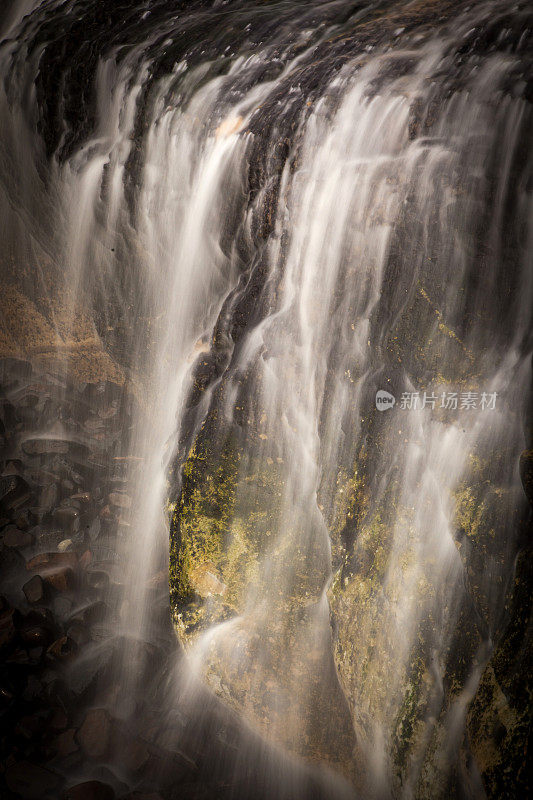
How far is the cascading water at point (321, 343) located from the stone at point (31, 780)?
0.53 m

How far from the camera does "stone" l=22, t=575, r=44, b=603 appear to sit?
11.7ft

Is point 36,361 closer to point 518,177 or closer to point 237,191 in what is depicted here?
point 237,191

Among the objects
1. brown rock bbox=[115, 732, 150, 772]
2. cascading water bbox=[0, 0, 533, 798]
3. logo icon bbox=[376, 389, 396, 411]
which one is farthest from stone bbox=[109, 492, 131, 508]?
logo icon bbox=[376, 389, 396, 411]

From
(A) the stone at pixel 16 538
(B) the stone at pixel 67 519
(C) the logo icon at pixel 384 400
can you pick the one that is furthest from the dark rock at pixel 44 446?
(C) the logo icon at pixel 384 400

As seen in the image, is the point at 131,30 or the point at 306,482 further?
the point at 131,30

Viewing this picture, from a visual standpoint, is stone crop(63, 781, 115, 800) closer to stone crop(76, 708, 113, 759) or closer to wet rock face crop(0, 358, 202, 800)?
wet rock face crop(0, 358, 202, 800)

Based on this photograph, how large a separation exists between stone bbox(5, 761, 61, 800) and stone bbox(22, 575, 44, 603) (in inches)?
A: 41.3

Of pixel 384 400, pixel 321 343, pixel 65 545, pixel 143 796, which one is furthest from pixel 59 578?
pixel 384 400

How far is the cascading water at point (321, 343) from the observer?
6.22 ft

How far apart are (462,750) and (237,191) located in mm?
2486

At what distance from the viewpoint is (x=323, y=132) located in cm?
229

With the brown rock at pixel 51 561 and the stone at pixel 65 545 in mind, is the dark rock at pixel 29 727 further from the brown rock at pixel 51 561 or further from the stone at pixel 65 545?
the stone at pixel 65 545

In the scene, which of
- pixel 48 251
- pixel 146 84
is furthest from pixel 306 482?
pixel 48 251

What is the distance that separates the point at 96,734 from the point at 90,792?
0.35 m
